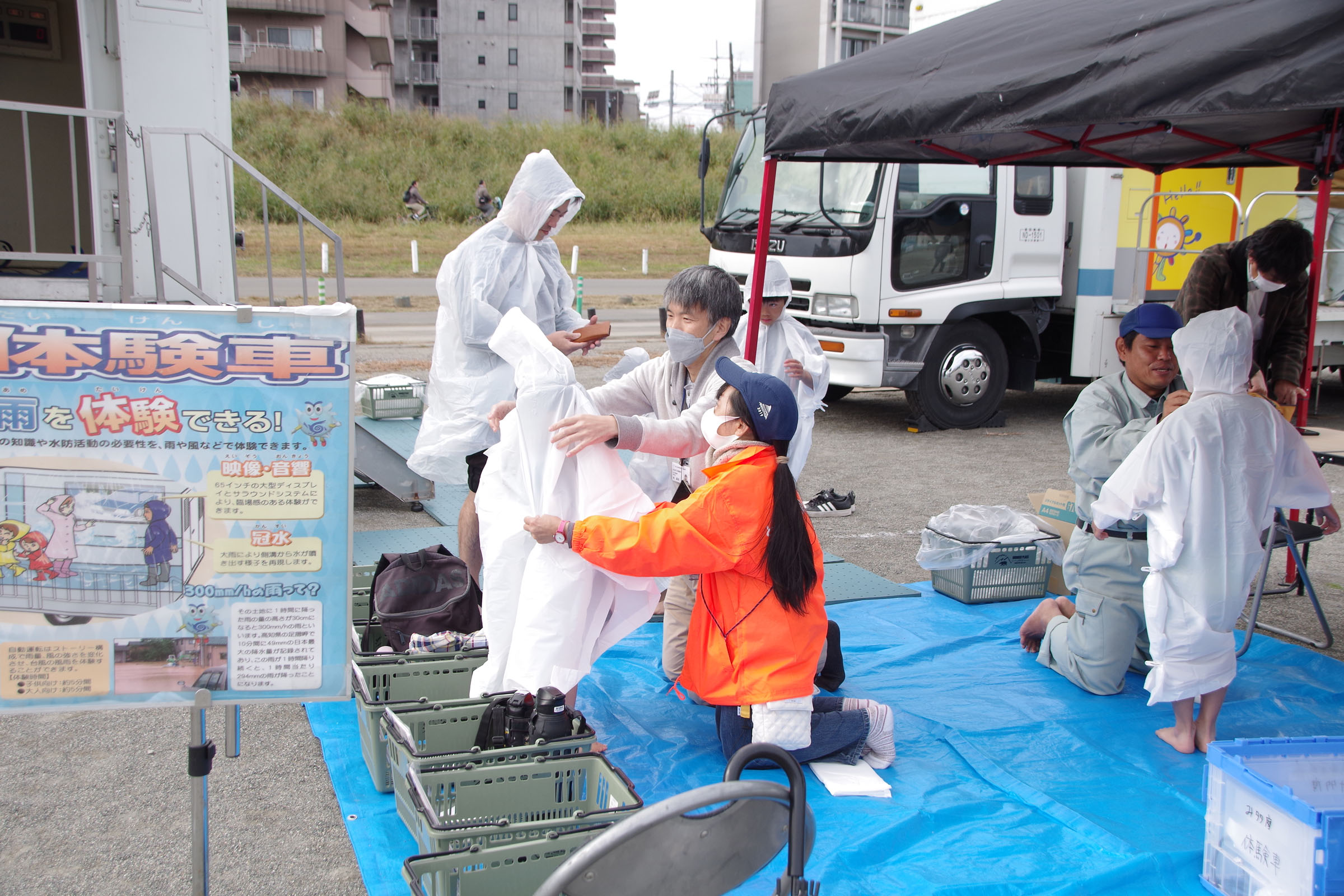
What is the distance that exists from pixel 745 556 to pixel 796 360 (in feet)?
7.46

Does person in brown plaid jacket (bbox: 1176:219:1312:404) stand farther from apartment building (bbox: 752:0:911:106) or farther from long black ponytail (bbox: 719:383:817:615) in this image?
apartment building (bbox: 752:0:911:106)

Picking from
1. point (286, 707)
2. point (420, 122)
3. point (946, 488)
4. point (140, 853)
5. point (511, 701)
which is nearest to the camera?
point (140, 853)

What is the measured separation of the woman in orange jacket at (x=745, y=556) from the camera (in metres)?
2.70

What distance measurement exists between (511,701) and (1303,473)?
8.59ft

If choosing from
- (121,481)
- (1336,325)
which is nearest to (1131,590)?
(121,481)

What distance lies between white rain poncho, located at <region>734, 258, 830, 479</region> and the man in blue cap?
1544 mm

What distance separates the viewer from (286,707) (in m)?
3.58

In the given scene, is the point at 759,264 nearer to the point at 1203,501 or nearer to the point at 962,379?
the point at 1203,501

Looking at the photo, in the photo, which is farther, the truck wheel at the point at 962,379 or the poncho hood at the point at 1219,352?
the truck wheel at the point at 962,379

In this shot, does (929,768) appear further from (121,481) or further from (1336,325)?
(1336,325)

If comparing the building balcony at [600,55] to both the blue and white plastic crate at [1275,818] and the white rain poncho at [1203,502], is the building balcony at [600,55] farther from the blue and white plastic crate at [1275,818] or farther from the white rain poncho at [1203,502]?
the blue and white plastic crate at [1275,818]

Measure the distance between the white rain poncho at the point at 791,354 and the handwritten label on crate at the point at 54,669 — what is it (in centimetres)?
338

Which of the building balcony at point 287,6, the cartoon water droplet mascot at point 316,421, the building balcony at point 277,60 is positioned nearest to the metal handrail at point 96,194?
the cartoon water droplet mascot at point 316,421

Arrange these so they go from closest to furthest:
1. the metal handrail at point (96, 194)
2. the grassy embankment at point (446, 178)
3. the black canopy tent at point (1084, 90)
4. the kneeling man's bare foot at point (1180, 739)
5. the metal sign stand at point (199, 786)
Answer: the metal sign stand at point (199, 786) → the black canopy tent at point (1084, 90) → the kneeling man's bare foot at point (1180, 739) → the metal handrail at point (96, 194) → the grassy embankment at point (446, 178)
